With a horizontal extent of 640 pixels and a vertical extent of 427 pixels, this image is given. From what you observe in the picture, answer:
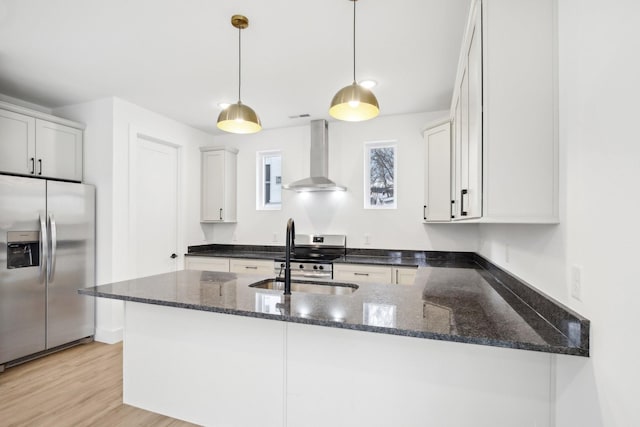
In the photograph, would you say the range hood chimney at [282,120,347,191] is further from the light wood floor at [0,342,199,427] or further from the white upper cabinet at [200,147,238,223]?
the light wood floor at [0,342,199,427]

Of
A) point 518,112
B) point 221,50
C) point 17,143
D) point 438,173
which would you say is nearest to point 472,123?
point 518,112

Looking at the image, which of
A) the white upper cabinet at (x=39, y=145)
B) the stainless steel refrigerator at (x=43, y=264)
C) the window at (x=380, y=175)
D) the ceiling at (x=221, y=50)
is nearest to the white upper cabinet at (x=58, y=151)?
the white upper cabinet at (x=39, y=145)

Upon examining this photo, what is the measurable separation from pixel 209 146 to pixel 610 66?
4.57 metres

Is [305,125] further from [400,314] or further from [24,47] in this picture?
[400,314]

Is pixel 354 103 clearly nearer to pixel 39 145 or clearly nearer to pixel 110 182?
pixel 110 182

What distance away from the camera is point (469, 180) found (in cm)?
176

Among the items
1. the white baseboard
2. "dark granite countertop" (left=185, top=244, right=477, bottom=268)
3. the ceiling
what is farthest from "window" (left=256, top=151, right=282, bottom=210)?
the white baseboard

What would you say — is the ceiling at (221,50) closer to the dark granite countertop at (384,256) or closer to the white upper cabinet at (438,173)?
the white upper cabinet at (438,173)

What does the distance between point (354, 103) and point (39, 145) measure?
335 cm

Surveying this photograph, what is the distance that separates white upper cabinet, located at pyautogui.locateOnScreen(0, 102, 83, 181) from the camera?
302cm

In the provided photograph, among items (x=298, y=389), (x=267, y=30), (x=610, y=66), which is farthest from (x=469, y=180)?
(x=267, y=30)

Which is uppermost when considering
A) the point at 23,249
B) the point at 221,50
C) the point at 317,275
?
the point at 221,50

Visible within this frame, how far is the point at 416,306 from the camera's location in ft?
5.34

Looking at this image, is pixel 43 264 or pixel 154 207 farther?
pixel 154 207
